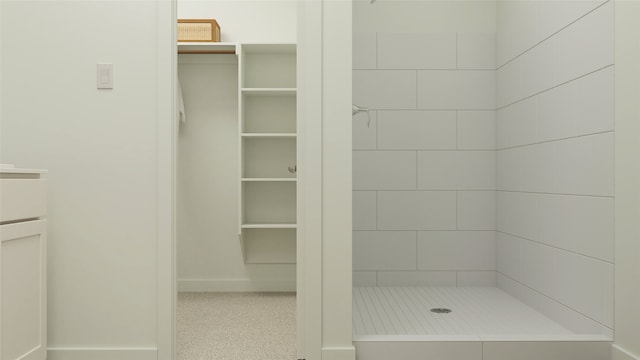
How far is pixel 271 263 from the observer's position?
11.2ft

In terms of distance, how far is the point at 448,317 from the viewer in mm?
2340

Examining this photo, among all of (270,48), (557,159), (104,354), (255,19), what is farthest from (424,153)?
(104,354)

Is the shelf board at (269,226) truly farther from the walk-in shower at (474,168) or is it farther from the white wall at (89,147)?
the white wall at (89,147)

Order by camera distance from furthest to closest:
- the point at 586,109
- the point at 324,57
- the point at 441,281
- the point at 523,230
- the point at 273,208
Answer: the point at 273,208, the point at 441,281, the point at 523,230, the point at 586,109, the point at 324,57

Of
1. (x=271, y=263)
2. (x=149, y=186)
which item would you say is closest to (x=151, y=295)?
(x=149, y=186)

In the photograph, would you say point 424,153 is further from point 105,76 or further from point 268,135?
point 105,76

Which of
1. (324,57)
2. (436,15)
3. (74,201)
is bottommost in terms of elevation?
(74,201)

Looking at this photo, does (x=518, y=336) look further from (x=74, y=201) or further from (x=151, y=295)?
(x=74, y=201)

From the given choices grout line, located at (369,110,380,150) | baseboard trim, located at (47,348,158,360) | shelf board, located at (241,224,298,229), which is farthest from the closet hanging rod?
baseboard trim, located at (47,348,158,360)

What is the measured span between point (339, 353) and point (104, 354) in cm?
96

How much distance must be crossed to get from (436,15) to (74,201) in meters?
2.32

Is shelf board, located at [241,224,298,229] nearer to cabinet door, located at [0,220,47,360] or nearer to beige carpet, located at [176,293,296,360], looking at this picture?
beige carpet, located at [176,293,296,360]

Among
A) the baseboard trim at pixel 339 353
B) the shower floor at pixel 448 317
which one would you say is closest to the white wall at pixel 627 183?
the shower floor at pixel 448 317

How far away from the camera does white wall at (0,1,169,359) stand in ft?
6.56
